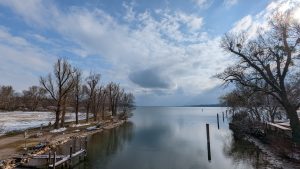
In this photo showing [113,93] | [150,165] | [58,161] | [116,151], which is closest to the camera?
[58,161]

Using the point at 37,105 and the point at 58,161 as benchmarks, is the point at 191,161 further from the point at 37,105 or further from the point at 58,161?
the point at 37,105

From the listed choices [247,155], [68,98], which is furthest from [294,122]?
[68,98]

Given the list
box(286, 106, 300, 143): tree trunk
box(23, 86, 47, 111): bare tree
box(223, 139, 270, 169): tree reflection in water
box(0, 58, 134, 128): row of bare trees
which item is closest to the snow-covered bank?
box(0, 58, 134, 128): row of bare trees

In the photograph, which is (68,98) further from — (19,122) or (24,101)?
(24,101)

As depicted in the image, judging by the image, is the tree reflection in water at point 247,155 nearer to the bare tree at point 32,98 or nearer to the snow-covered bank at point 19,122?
the snow-covered bank at point 19,122

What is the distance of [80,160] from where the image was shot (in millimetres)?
26359

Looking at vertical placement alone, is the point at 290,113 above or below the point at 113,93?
below

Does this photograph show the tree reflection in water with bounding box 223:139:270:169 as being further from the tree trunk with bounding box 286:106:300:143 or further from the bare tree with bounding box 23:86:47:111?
the bare tree with bounding box 23:86:47:111

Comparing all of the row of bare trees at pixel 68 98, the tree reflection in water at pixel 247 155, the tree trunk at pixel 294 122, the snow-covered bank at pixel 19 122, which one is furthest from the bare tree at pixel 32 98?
the tree trunk at pixel 294 122

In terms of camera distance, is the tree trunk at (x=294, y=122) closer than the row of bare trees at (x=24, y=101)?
Yes

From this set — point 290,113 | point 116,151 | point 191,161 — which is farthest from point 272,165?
point 116,151

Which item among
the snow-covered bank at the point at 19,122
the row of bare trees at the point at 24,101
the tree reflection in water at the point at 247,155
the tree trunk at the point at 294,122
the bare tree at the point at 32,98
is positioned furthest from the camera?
the bare tree at the point at 32,98

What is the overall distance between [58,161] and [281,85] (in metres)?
23.0

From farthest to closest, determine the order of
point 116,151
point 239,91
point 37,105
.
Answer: point 37,105 < point 239,91 < point 116,151
